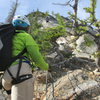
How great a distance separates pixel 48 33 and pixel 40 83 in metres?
3.23

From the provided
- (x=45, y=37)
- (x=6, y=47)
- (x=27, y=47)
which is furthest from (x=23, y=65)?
(x=45, y=37)

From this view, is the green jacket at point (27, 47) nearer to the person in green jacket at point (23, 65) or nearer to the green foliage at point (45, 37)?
the person in green jacket at point (23, 65)

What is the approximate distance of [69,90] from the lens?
38.4 feet

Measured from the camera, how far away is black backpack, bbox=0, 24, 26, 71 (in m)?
5.02

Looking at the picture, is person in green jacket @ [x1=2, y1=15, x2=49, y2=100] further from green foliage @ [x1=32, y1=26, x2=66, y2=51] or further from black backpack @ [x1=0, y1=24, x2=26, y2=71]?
green foliage @ [x1=32, y1=26, x2=66, y2=51]

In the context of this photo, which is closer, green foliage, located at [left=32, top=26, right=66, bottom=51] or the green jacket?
the green jacket

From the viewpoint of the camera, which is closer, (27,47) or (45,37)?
(27,47)

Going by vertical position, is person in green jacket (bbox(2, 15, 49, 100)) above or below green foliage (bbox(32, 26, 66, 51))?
above

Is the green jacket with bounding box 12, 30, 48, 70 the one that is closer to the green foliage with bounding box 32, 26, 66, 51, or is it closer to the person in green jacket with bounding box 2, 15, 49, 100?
the person in green jacket with bounding box 2, 15, 49, 100

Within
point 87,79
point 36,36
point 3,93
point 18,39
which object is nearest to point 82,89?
point 87,79

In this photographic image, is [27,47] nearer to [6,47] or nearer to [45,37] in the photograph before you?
[6,47]

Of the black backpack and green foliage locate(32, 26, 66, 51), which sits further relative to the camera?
green foliage locate(32, 26, 66, 51)

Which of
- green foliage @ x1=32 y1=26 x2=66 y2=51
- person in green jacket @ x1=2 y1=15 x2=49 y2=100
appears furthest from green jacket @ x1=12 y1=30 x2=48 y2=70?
green foliage @ x1=32 y1=26 x2=66 y2=51

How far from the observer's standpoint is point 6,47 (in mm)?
5082
